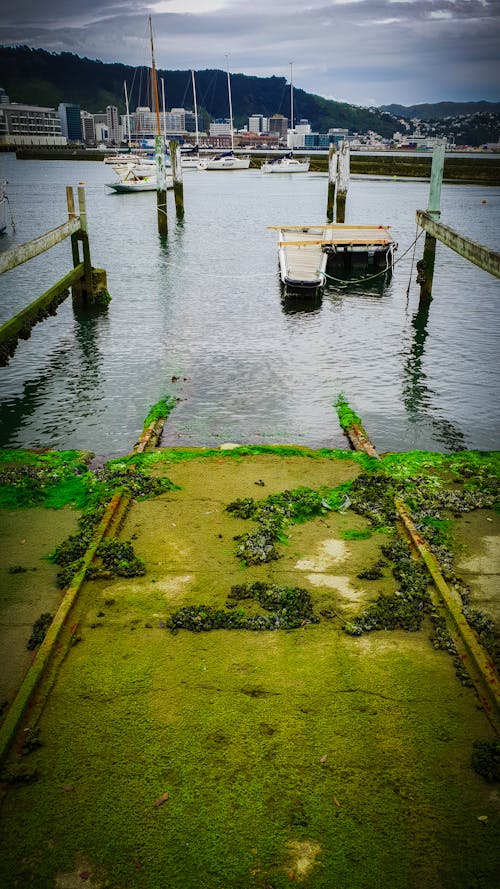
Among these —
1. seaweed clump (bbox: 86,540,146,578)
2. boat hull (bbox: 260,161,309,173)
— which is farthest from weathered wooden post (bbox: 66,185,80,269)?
boat hull (bbox: 260,161,309,173)

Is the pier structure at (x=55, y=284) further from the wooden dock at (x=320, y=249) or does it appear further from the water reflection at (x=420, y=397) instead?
the water reflection at (x=420, y=397)

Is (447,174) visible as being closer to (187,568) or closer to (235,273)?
(235,273)

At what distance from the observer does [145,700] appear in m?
4.46

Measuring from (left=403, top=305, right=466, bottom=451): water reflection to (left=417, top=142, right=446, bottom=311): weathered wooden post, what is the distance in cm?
196

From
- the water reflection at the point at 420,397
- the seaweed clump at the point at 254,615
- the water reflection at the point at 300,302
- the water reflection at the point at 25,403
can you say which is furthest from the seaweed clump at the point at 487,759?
the water reflection at the point at 300,302

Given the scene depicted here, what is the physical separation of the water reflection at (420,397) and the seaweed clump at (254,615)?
6.27m

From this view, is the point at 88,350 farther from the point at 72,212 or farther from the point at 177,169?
the point at 177,169

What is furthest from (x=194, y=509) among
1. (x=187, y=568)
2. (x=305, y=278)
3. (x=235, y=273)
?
(x=235, y=273)

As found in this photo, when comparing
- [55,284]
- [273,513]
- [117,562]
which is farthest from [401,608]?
[55,284]

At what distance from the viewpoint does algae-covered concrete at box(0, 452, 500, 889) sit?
11.1ft

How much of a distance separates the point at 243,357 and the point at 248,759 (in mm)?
12091

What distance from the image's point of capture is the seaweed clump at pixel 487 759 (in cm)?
381

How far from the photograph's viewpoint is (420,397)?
13141 mm

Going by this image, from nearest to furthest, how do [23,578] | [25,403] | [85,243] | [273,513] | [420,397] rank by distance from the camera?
[23,578] < [273,513] < [25,403] < [420,397] < [85,243]
